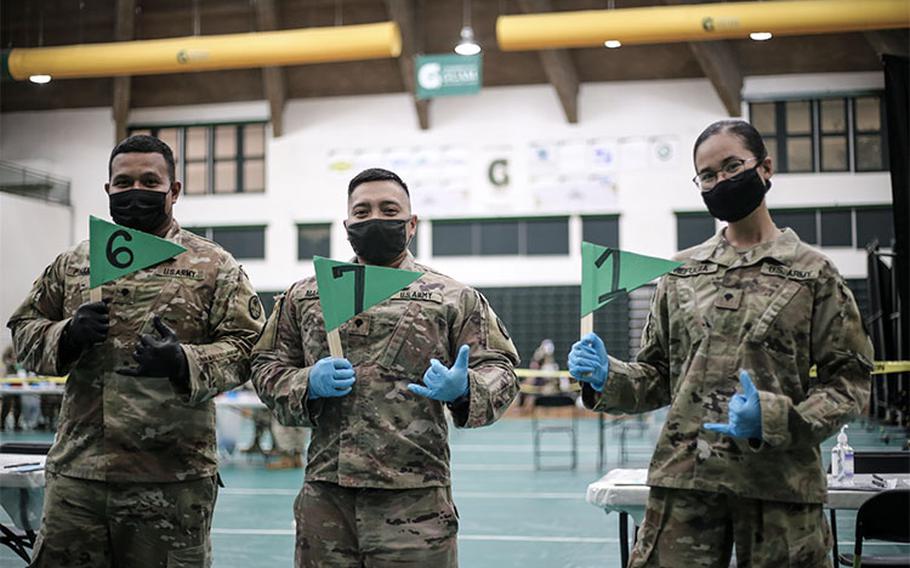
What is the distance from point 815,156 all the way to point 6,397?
682 inches

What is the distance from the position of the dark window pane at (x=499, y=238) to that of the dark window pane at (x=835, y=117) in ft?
23.5

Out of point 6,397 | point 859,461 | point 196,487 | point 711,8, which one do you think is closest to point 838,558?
point 859,461

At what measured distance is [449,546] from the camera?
302cm

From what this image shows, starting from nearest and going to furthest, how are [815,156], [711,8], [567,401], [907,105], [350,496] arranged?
[350,496]
[907,105]
[567,401]
[711,8]
[815,156]

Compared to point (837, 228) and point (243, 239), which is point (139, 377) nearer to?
point (837, 228)

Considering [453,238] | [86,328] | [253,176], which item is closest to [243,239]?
[253,176]

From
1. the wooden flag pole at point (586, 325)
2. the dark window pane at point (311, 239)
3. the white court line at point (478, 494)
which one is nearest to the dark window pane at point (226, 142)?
the dark window pane at point (311, 239)

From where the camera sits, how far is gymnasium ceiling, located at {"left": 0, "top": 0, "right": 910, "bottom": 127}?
2138cm

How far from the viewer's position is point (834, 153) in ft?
71.7

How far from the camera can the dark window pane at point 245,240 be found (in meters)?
24.1

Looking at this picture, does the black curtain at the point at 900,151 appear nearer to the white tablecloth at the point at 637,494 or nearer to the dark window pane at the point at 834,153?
the white tablecloth at the point at 637,494

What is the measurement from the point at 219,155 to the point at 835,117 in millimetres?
14611

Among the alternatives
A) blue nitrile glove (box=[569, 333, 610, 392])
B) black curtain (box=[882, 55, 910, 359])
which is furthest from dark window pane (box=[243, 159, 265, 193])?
blue nitrile glove (box=[569, 333, 610, 392])

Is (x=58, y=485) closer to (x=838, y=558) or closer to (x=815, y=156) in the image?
(x=838, y=558)
